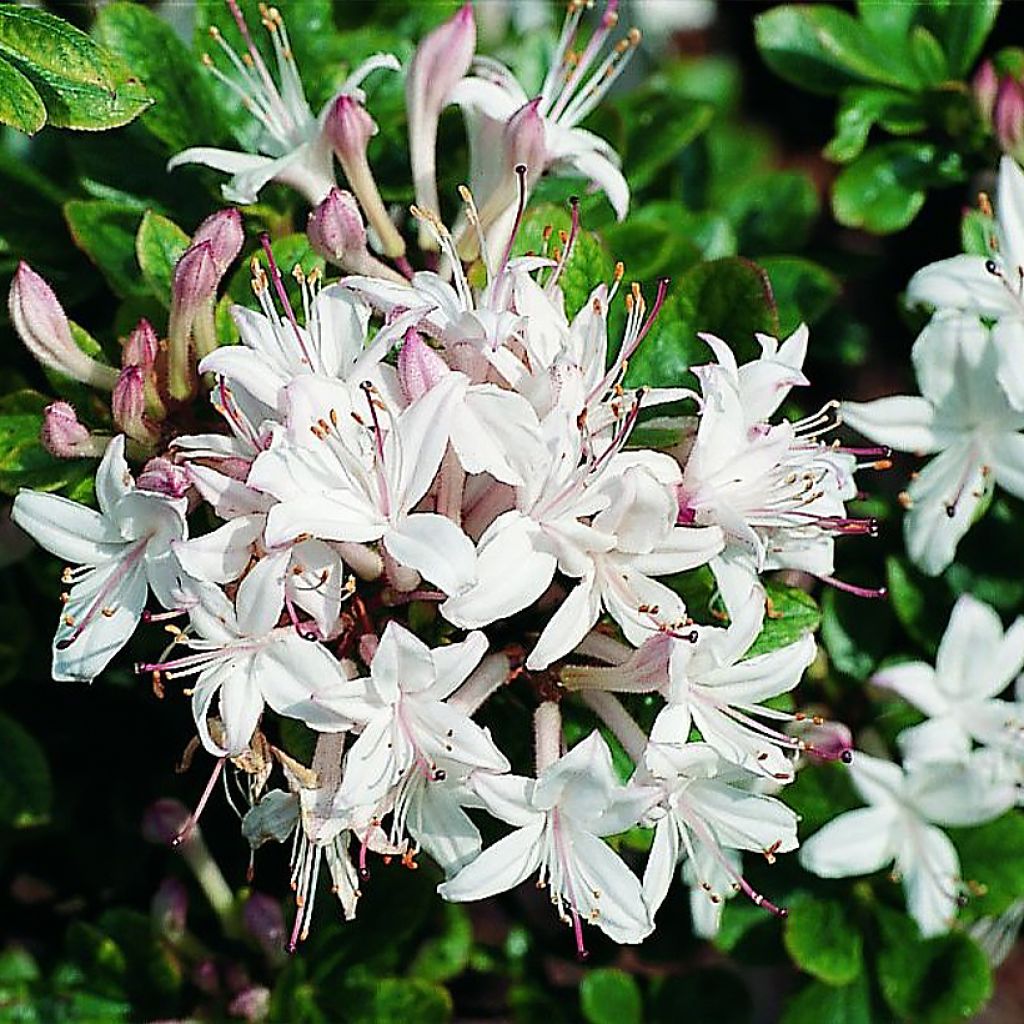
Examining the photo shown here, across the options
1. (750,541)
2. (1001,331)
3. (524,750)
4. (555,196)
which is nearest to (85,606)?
(524,750)

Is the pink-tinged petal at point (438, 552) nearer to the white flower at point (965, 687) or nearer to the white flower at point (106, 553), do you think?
the white flower at point (106, 553)

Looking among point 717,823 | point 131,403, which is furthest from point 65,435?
point 717,823

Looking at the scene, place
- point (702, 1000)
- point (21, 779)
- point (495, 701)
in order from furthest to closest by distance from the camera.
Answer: point (702, 1000)
point (21, 779)
point (495, 701)

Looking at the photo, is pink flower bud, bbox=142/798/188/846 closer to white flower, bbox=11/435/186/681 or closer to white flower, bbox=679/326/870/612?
white flower, bbox=11/435/186/681

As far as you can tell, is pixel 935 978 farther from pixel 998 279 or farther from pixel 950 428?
pixel 998 279

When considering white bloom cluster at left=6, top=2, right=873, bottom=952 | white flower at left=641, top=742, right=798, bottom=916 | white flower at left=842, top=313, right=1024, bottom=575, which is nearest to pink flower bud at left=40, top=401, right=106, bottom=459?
white bloom cluster at left=6, top=2, right=873, bottom=952

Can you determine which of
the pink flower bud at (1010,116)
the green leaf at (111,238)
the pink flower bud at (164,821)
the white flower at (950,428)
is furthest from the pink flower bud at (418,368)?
the pink flower bud at (1010,116)
